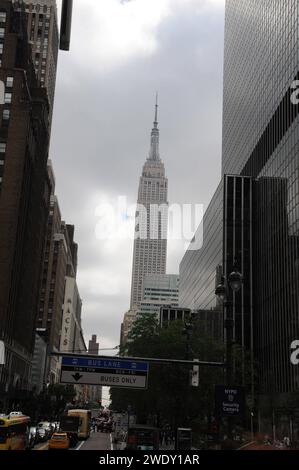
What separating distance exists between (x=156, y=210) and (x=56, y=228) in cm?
8006

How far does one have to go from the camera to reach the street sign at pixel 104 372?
28.0m

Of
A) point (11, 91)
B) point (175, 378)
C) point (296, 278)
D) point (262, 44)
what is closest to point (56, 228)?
point (11, 91)

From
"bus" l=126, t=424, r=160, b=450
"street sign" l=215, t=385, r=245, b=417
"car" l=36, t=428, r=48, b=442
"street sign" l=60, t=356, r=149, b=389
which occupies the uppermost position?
"street sign" l=60, t=356, r=149, b=389

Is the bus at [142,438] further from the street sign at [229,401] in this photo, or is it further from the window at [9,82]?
the window at [9,82]

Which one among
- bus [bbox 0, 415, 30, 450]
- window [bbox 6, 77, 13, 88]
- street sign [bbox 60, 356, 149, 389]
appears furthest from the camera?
window [bbox 6, 77, 13, 88]

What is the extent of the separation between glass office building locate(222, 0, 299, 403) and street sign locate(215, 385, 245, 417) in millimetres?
47298

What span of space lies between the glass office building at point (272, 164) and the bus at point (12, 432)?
38278mm

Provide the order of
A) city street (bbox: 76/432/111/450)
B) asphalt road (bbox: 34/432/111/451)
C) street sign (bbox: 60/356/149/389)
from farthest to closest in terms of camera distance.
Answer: city street (bbox: 76/432/111/450), asphalt road (bbox: 34/432/111/451), street sign (bbox: 60/356/149/389)

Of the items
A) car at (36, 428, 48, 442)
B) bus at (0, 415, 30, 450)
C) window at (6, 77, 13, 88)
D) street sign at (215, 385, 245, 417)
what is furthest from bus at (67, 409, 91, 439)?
Result: window at (6, 77, 13, 88)

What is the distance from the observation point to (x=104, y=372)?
93.0 feet

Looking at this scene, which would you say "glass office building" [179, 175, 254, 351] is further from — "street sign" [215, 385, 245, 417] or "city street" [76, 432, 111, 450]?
"street sign" [215, 385, 245, 417]

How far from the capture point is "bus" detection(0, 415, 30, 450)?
1258 inches

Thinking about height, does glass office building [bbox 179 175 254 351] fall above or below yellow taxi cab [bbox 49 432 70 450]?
above
